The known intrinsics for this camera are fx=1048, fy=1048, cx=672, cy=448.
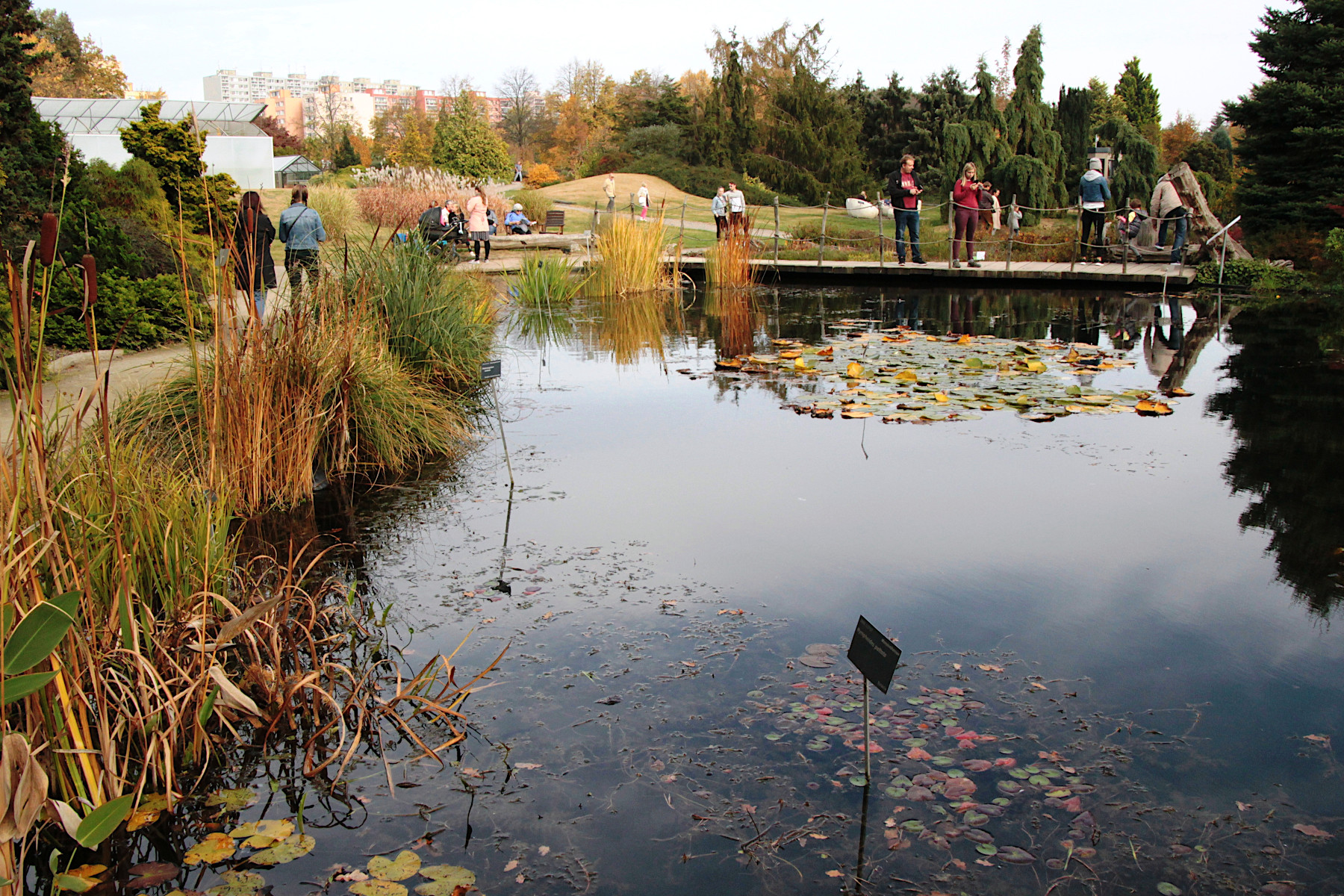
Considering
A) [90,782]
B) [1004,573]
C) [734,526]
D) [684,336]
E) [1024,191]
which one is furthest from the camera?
[1024,191]

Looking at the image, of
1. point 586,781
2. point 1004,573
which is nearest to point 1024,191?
point 1004,573

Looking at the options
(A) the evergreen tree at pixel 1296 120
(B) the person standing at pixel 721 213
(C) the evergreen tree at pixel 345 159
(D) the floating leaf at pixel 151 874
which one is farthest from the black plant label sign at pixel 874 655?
(C) the evergreen tree at pixel 345 159

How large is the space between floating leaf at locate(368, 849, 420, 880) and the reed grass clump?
1234cm

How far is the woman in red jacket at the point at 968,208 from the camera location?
16.0m

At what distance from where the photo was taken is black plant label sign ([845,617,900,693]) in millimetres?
2736

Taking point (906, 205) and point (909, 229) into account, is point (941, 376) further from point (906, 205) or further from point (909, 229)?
point (909, 229)

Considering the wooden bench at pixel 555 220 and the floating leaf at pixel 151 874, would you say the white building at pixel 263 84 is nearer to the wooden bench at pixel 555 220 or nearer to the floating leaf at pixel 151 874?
the wooden bench at pixel 555 220

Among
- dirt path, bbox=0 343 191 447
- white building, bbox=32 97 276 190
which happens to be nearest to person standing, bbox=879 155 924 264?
dirt path, bbox=0 343 191 447

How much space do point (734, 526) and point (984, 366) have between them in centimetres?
484

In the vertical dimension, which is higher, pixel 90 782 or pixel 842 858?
pixel 90 782

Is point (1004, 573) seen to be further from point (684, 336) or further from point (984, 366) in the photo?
point (684, 336)

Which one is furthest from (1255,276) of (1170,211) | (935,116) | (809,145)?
(809,145)

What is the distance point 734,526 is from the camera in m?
5.08

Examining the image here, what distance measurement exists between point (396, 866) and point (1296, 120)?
19514mm
